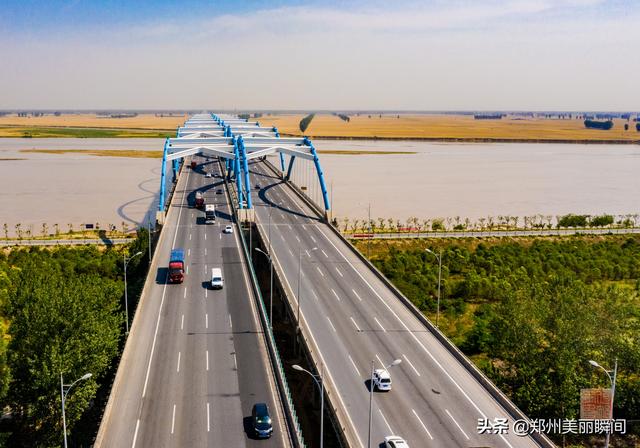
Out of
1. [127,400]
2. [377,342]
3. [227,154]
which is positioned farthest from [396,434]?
[227,154]

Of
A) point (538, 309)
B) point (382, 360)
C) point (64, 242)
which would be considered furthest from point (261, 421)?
point (64, 242)

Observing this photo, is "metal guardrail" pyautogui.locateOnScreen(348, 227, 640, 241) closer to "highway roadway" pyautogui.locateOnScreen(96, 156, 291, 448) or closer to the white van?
"highway roadway" pyautogui.locateOnScreen(96, 156, 291, 448)

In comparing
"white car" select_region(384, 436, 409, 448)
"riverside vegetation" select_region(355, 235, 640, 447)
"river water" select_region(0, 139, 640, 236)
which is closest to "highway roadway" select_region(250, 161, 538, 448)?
"white car" select_region(384, 436, 409, 448)

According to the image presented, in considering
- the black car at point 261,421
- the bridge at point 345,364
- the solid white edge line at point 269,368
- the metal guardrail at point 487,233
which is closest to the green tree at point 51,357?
the bridge at point 345,364

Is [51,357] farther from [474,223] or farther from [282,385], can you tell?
[474,223]

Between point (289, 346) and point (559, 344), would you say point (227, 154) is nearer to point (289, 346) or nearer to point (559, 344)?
point (289, 346)

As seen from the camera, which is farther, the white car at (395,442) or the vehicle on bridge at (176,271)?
the vehicle on bridge at (176,271)

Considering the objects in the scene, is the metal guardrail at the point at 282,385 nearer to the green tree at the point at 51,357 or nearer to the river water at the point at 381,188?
the green tree at the point at 51,357
